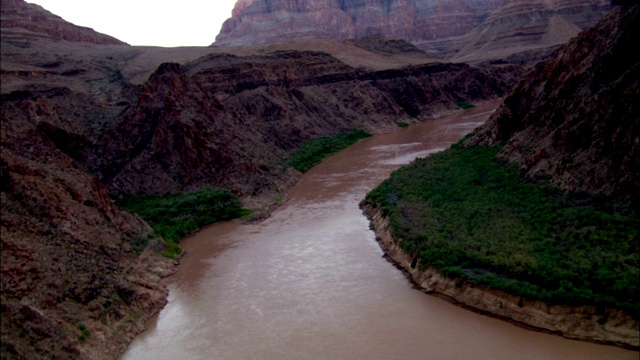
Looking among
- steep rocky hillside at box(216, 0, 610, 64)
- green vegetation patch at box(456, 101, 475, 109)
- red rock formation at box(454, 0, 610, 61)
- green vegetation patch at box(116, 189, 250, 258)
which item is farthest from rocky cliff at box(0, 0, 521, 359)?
steep rocky hillside at box(216, 0, 610, 64)

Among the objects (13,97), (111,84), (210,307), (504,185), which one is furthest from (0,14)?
(504,185)

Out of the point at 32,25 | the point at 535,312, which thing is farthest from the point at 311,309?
the point at 32,25

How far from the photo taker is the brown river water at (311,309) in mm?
17453

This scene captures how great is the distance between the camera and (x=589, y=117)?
80.7 feet

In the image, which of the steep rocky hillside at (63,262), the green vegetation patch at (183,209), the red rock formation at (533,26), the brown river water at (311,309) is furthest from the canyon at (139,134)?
the red rock formation at (533,26)

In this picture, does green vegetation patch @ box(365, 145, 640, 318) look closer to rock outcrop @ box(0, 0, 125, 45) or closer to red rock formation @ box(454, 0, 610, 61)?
rock outcrop @ box(0, 0, 125, 45)

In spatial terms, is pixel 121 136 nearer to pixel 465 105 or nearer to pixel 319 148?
pixel 319 148

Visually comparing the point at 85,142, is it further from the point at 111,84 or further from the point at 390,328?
the point at 390,328

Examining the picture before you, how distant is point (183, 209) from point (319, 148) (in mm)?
20670

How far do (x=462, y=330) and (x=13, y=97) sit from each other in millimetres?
30771

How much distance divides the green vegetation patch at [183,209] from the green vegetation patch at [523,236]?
977cm

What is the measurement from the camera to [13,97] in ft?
117

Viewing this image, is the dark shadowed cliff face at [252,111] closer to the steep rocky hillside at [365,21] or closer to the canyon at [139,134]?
the canyon at [139,134]

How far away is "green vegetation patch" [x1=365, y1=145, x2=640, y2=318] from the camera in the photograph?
17.4 metres
